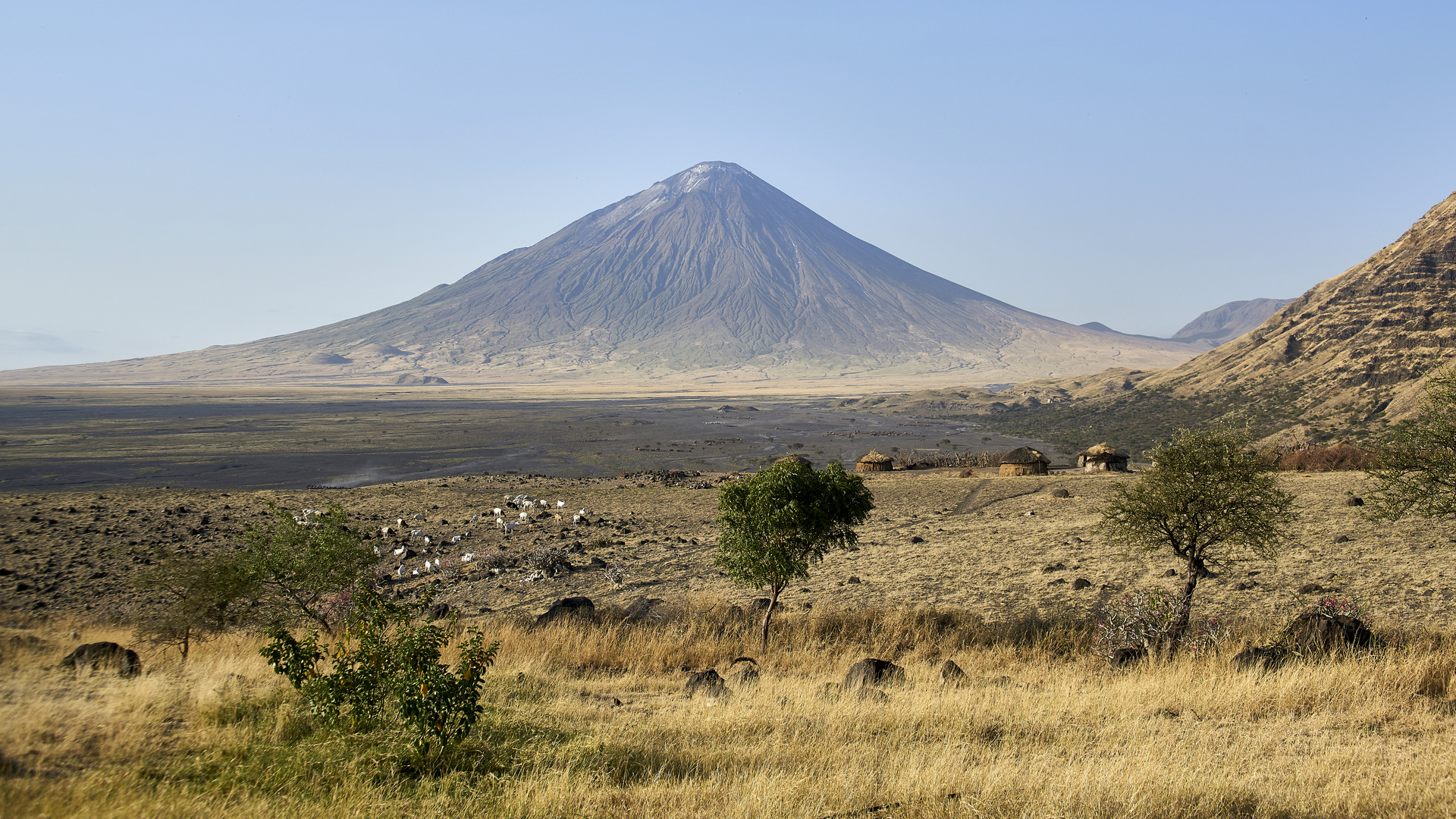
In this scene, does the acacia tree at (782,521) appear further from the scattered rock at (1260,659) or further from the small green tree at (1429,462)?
the small green tree at (1429,462)

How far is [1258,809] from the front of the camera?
18.0 feet

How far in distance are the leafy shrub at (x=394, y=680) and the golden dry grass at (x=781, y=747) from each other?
0.93 feet

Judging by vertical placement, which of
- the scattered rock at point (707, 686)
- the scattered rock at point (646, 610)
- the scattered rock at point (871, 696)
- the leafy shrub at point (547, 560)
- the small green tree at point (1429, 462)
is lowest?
the leafy shrub at point (547, 560)

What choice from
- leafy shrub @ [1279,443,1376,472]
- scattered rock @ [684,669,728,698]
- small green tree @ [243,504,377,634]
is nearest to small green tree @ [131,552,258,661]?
small green tree @ [243,504,377,634]

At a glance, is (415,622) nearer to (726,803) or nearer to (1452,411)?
(726,803)

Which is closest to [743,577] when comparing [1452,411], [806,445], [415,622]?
[415,622]

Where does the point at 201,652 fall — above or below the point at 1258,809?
below

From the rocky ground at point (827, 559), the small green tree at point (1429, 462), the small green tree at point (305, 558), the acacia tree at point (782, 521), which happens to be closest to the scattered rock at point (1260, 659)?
the rocky ground at point (827, 559)

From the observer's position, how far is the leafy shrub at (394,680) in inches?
240

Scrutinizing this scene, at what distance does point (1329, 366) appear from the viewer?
54031 mm

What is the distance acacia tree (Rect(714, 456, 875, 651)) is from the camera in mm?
13195

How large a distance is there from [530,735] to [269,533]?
8301 mm

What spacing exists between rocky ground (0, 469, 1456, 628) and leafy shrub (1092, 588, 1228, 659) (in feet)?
6.96

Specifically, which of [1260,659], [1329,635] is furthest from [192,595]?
[1329,635]
